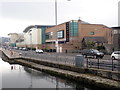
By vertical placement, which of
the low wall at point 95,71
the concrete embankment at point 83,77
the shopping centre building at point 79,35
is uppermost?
the shopping centre building at point 79,35

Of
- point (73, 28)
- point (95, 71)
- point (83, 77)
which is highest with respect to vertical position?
point (73, 28)

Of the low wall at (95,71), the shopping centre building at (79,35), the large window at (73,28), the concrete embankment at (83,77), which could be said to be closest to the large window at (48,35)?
the shopping centre building at (79,35)

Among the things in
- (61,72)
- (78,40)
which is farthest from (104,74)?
(78,40)

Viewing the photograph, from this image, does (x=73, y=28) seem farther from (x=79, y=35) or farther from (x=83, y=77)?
(x=83, y=77)

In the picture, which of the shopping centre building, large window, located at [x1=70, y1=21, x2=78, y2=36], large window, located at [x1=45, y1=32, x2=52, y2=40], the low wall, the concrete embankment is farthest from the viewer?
large window, located at [x1=45, y1=32, x2=52, y2=40]

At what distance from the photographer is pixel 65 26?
59.5 metres

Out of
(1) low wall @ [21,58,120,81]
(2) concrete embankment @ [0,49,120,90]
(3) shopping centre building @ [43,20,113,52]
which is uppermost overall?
(3) shopping centre building @ [43,20,113,52]

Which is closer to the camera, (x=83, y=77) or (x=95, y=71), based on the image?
(x=83, y=77)

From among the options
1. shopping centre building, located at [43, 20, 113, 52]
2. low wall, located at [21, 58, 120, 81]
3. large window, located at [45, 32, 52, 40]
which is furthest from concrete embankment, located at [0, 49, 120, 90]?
large window, located at [45, 32, 52, 40]

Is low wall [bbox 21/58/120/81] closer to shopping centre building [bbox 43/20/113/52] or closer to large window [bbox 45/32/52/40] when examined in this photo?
shopping centre building [bbox 43/20/113/52]

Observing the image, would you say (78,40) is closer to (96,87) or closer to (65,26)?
(65,26)

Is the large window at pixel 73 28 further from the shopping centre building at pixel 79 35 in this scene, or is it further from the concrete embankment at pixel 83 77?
the concrete embankment at pixel 83 77

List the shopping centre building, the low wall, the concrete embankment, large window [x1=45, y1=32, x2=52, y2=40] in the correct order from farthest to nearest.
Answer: large window [x1=45, y1=32, x2=52, y2=40], the shopping centre building, the low wall, the concrete embankment

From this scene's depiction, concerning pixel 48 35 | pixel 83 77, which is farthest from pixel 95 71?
pixel 48 35
